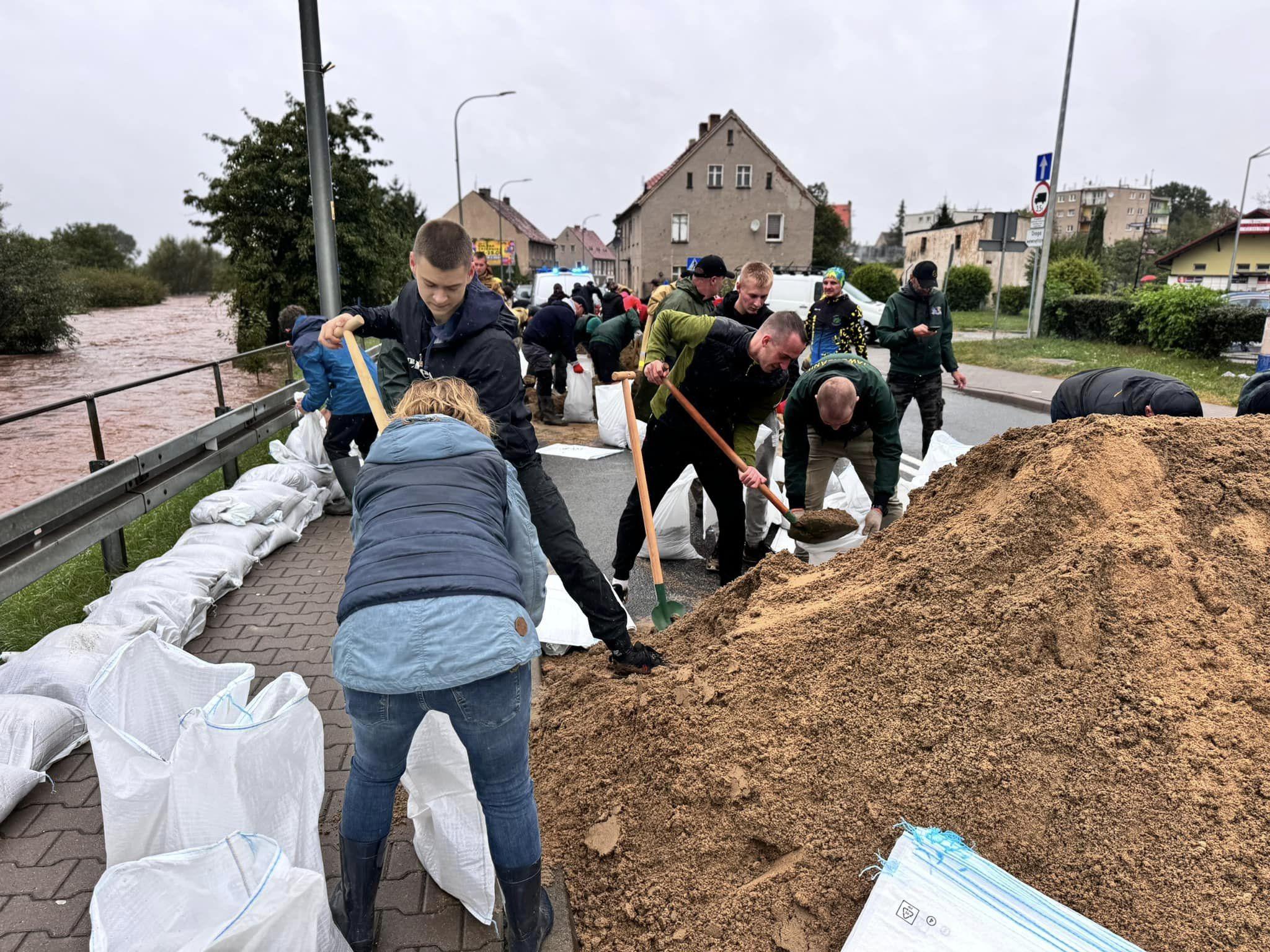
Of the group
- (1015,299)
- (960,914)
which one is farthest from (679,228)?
(960,914)

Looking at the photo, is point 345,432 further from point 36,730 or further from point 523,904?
point 523,904

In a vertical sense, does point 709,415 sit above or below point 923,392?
above

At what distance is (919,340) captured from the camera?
6.51 metres

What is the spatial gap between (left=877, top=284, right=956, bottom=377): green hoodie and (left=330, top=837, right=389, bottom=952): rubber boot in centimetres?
557

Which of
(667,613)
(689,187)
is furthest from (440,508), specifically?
(689,187)

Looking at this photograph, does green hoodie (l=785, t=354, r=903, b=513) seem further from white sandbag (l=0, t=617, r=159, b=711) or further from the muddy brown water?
the muddy brown water

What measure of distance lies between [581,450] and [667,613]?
182 inches

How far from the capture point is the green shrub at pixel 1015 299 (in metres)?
33.7

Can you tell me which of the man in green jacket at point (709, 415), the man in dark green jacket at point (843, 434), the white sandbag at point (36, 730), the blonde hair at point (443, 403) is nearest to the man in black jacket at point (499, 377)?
the blonde hair at point (443, 403)

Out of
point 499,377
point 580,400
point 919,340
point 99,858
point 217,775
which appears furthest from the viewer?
point 580,400

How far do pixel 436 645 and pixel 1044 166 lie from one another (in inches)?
662

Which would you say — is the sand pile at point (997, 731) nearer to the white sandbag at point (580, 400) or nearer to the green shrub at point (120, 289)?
the white sandbag at point (580, 400)

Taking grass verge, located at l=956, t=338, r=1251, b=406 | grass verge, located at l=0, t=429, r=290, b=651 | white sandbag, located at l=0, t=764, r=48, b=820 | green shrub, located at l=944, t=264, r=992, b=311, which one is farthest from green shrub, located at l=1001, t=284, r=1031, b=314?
white sandbag, located at l=0, t=764, r=48, b=820

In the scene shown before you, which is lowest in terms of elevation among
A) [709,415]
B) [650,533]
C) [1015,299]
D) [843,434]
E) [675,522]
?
[675,522]
